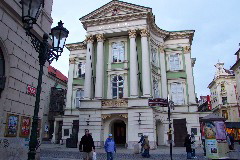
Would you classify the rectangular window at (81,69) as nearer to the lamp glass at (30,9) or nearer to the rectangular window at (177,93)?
the rectangular window at (177,93)

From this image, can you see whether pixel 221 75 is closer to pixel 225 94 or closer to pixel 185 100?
pixel 225 94

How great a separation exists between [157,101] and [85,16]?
67.5ft

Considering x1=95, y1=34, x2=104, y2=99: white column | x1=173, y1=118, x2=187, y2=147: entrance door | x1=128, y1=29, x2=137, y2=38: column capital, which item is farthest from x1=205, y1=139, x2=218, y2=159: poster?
x1=128, y1=29, x2=137, y2=38: column capital

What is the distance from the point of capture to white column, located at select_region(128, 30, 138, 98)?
26.0 metres

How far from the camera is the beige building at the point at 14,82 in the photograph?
9.80m

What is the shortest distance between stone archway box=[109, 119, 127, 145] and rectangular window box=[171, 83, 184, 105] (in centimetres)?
748

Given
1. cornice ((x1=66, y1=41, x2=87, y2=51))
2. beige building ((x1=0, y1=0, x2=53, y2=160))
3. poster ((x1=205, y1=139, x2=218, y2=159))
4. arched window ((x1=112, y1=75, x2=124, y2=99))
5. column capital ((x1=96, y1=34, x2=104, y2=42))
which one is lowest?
poster ((x1=205, y1=139, x2=218, y2=159))

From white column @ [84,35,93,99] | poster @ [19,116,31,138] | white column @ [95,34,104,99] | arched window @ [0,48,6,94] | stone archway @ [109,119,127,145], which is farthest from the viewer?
stone archway @ [109,119,127,145]

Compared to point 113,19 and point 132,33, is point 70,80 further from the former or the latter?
point 132,33

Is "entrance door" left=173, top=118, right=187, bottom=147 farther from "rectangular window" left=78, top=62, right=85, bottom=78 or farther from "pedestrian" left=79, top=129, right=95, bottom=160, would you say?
"pedestrian" left=79, top=129, right=95, bottom=160

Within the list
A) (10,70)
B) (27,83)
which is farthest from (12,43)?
(27,83)

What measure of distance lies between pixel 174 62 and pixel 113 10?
35.9 ft

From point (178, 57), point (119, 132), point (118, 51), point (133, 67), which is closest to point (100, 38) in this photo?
point (118, 51)

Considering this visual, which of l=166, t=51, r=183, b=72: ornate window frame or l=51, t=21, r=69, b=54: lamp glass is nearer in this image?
l=51, t=21, r=69, b=54: lamp glass
